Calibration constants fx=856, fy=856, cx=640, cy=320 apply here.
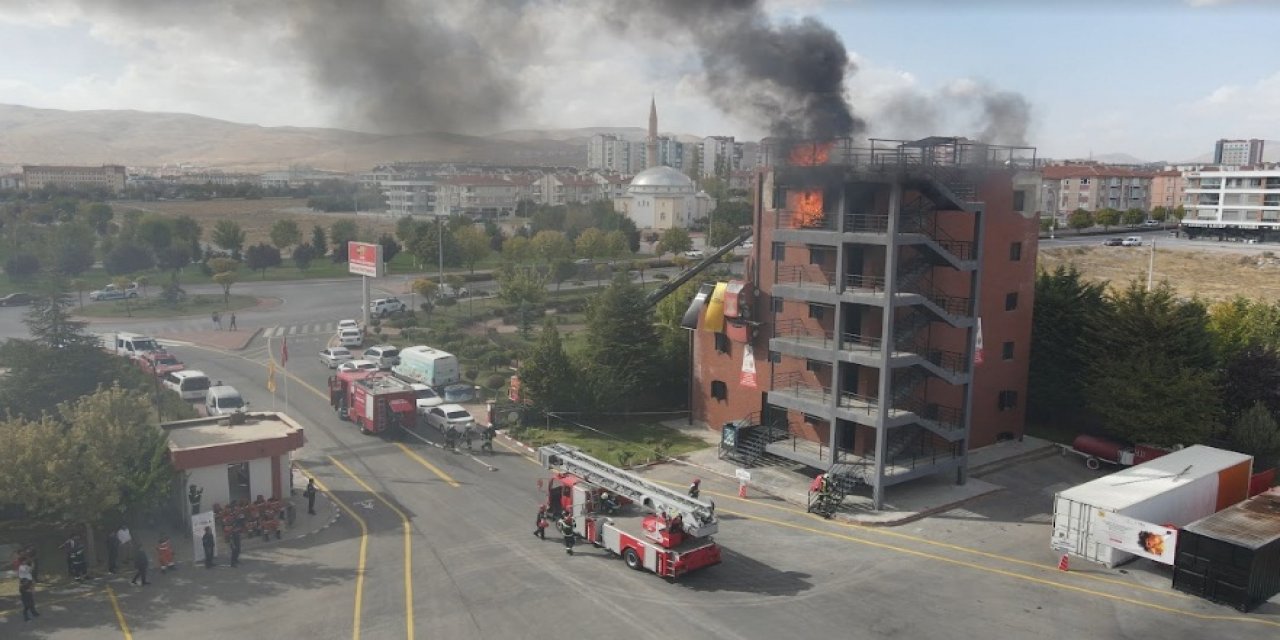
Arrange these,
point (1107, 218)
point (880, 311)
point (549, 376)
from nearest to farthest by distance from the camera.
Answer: point (880, 311)
point (549, 376)
point (1107, 218)

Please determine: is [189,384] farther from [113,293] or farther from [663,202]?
[663,202]

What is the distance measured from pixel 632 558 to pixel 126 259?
244ft

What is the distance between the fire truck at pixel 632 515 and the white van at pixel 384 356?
2388 cm

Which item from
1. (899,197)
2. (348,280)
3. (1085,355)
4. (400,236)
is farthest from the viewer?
(400,236)

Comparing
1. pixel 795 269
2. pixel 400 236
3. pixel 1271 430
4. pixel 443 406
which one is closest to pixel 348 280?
pixel 400 236

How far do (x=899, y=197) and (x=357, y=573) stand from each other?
18.9 m

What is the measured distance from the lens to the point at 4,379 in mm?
31672

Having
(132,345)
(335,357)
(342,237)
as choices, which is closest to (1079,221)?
(342,237)

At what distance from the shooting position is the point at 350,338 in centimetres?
5294

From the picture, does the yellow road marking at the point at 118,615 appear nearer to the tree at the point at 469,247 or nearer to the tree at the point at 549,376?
the tree at the point at 549,376

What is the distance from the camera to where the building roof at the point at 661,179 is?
150m

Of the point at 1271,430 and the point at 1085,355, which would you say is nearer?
the point at 1271,430

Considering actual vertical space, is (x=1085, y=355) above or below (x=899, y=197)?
below

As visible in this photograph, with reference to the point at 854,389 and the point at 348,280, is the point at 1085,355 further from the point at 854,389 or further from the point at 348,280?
the point at 348,280
